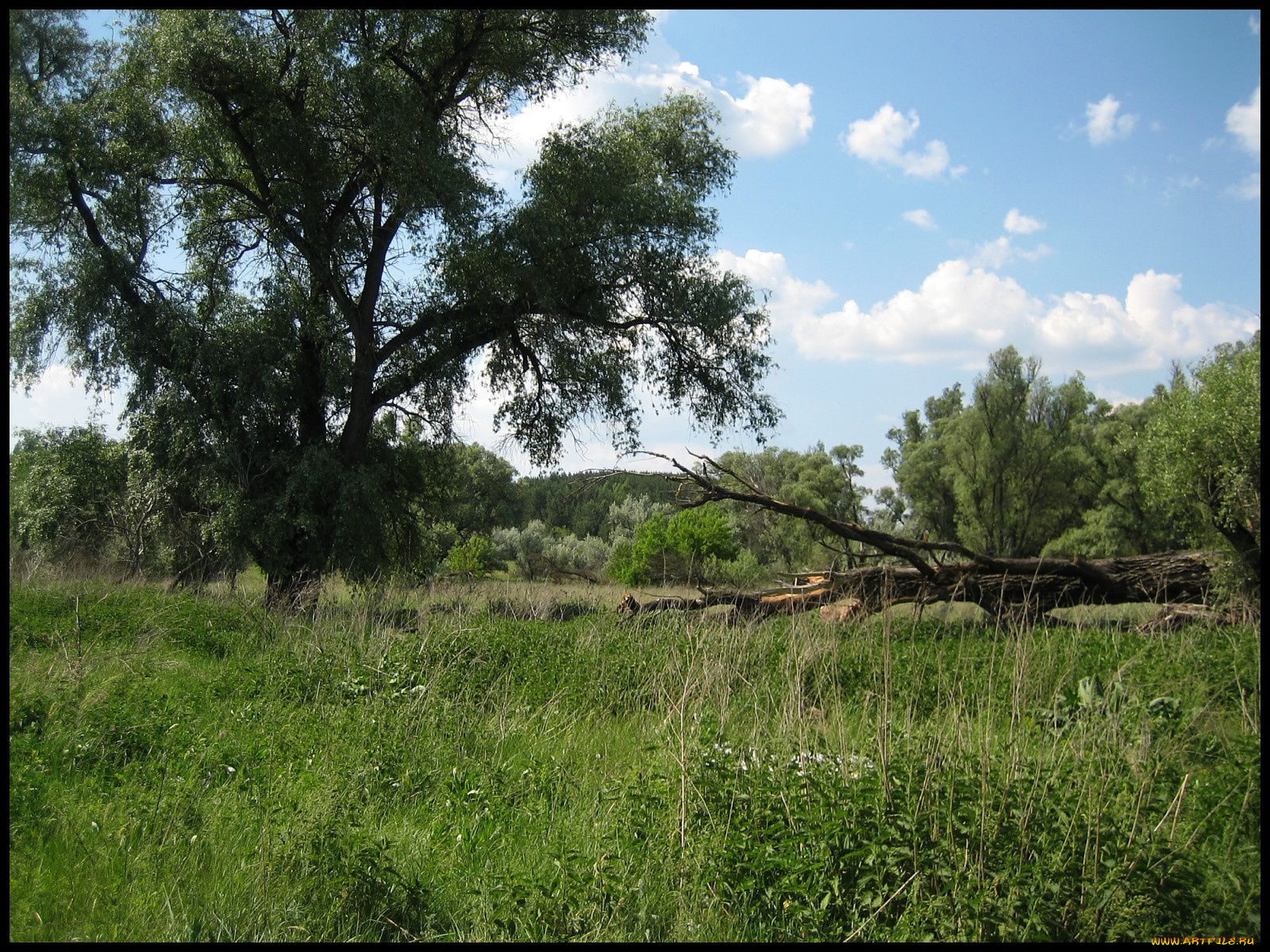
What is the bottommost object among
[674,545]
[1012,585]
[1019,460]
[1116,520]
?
[1012,585]

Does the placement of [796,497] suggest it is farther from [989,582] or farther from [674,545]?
[989,582]

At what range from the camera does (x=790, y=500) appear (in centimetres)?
3534

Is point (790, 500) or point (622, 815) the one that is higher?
point (790, 500)

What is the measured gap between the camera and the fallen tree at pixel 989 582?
478 inches

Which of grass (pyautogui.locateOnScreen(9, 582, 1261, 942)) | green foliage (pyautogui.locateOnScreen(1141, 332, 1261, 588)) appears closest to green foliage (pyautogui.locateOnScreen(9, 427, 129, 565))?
grass (pyautogui.locateOnScreen(9, 582, 1261, 942))

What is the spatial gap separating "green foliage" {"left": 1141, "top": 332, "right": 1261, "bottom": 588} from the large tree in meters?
9.32

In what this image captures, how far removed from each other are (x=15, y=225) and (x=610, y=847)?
16683mm

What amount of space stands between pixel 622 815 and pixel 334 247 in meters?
15.6

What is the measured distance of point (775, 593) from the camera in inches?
536

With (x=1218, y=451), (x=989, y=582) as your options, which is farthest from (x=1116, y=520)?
(x=1218, y=451)

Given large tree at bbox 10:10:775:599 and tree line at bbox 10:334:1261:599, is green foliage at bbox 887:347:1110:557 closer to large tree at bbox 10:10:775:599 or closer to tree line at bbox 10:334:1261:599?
tree line at bbox 10:334:1261:599

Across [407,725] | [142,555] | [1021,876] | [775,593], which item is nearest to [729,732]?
[1021,876]

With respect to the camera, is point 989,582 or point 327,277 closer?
point 989,582

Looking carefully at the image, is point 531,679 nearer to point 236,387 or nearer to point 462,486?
point 236,387
